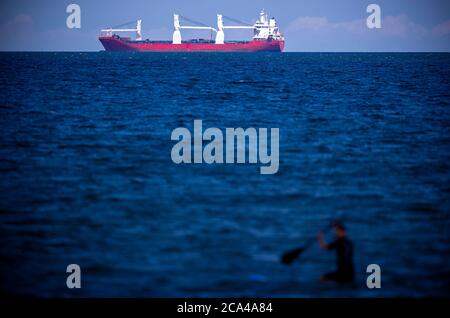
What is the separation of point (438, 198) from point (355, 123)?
15766 millimetres

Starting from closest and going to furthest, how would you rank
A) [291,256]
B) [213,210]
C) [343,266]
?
[343,266], [291,256], [213,210]

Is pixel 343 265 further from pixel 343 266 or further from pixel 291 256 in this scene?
pixel 291 256

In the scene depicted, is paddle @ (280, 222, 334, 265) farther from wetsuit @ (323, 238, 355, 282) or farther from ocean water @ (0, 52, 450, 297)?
wetsuit @ (323, 238, 355, 282)

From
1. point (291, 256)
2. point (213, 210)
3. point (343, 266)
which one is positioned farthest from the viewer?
point (213, 210)

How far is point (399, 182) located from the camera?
18.9 meters

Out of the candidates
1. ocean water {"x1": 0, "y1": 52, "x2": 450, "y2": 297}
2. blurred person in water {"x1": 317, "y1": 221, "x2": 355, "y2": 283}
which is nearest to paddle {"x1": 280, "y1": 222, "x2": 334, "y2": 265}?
ocean water {"x1": 0, "y1": 52, "x2": 450, "y2": 297}

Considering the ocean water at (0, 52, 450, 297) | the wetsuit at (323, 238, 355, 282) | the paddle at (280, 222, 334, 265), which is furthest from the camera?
the paddle at (280, 222, 334, 265)

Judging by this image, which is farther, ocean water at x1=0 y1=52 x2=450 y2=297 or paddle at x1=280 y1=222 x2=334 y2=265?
paddle at x1=280 y1=222 x2=334 y2=265

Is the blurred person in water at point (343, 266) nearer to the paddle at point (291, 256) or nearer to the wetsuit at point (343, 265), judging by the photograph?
the wetsuit at point (343, 265)

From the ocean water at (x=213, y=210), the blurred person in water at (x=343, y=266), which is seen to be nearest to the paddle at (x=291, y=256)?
the ocean water at (x=213, y=210)

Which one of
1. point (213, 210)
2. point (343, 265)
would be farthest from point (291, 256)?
point (213, 210)

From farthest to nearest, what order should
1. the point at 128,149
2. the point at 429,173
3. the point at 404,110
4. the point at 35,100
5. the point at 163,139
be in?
the point at 35,100 < the point at 404,110 < the point at 163,139 < the point at 128,149 < the point at 429,173
